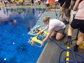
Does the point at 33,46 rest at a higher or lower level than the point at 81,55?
lower

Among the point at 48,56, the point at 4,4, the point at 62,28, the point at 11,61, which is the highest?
the point at 4,4

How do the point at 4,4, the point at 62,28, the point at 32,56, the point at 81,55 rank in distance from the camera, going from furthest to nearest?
the point at 4,4 < the point at 32,56 < the point at 62,28 < the point at 81,55

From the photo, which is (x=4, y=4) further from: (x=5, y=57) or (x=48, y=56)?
(x=48, y=56)

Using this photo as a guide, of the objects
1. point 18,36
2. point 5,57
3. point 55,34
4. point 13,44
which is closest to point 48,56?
point 55,34

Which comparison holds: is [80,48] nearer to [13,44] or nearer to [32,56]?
[32,56]

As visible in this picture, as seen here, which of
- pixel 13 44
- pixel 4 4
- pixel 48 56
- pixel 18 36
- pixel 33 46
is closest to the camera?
pixel 48 56

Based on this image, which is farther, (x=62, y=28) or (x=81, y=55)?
(x=62, y=28)

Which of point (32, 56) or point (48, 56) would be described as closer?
point (48, 56)

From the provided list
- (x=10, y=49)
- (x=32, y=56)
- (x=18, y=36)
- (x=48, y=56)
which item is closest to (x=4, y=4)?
(x=18, y=36)

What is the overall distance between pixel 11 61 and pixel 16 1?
8697 mm

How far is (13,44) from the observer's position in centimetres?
306

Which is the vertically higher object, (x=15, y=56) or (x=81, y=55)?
(x=81, y=55)

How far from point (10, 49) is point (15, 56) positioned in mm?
431

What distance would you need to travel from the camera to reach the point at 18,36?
356 centimetres
